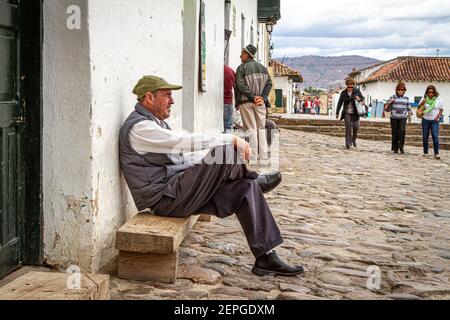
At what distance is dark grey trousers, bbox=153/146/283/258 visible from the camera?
3.78 meters

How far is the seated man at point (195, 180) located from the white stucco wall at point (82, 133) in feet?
0.59

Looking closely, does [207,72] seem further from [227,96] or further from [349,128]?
[349,128]

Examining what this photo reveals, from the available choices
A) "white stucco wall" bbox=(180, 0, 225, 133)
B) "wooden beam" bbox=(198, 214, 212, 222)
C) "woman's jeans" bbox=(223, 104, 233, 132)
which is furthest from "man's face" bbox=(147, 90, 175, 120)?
"woman's jeans" bbox=(223, 104, 233, 132)

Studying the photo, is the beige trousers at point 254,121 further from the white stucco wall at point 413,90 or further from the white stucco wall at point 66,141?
the white stucco wall at point 413,90

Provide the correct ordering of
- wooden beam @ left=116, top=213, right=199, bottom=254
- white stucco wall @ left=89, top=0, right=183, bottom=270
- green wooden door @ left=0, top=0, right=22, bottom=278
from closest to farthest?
1. green wooden door @ left=0, top=0, right=22, bottom=278
2. wooden beam @ left=116, top=213, right=199, bottom=254
3. white stucco wall @ left=89, top=0, right=183, bottom=270

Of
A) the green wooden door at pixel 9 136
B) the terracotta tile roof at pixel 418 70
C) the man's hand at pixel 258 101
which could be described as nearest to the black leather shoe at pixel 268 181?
the green wooden door at pixel 9 136

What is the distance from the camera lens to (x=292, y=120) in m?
22.7

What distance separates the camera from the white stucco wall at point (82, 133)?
3.41 m

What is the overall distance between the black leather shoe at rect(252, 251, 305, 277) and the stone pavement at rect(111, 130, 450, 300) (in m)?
0.06

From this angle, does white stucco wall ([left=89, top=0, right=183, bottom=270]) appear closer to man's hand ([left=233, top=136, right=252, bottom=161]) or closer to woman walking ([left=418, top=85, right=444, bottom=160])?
man's hand ([left=233, top=136, right=252, bottom=161])

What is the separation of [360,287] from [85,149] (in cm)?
210

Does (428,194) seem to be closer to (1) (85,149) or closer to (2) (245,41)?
(1) (85,149)

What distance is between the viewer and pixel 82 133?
348 centimetres
